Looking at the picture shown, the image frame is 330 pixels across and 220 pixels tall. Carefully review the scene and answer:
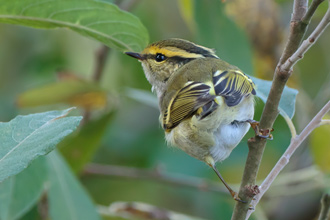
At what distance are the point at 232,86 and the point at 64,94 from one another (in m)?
1.43

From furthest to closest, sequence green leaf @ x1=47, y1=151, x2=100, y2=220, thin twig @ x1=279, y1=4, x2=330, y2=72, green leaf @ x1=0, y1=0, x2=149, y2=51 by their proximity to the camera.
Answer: green leaf @ x1=47, y1=151, x2=100, y2=220
green leaf @ x1=0, y1=0, x2=149, y2=51
thin twig @ x1=279, y1=4, x2=330, y2=72

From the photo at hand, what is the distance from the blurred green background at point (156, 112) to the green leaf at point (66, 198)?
25cm

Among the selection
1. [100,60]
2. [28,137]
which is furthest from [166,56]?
[28,137]

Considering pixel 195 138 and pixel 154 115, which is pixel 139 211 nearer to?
pixel 195 138

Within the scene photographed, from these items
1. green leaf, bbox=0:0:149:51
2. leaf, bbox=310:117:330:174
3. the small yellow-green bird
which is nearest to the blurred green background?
leaf, bbox=310:117:330:174

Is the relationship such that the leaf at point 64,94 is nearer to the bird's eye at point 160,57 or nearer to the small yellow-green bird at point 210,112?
the bird's eye at point 160,57

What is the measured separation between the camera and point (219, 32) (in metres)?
3.17

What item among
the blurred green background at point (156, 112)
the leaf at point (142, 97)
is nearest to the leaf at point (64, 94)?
the blurred green background at point (156, 112)

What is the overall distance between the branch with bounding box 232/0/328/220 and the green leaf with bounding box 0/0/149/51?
26.0 inches

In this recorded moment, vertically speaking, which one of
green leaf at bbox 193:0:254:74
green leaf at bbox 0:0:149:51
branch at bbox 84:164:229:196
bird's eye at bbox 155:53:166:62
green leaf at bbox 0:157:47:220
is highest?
green leaf at bbox 193:0:254:74

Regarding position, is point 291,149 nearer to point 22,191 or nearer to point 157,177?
point 22,191

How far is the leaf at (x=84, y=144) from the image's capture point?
9.95 ft

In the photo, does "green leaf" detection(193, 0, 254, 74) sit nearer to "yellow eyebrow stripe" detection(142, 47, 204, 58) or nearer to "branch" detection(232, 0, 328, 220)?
"yellow eyebrow stripe" detection(142, 47, 204, 58)

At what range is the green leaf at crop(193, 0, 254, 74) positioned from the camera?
308cm
